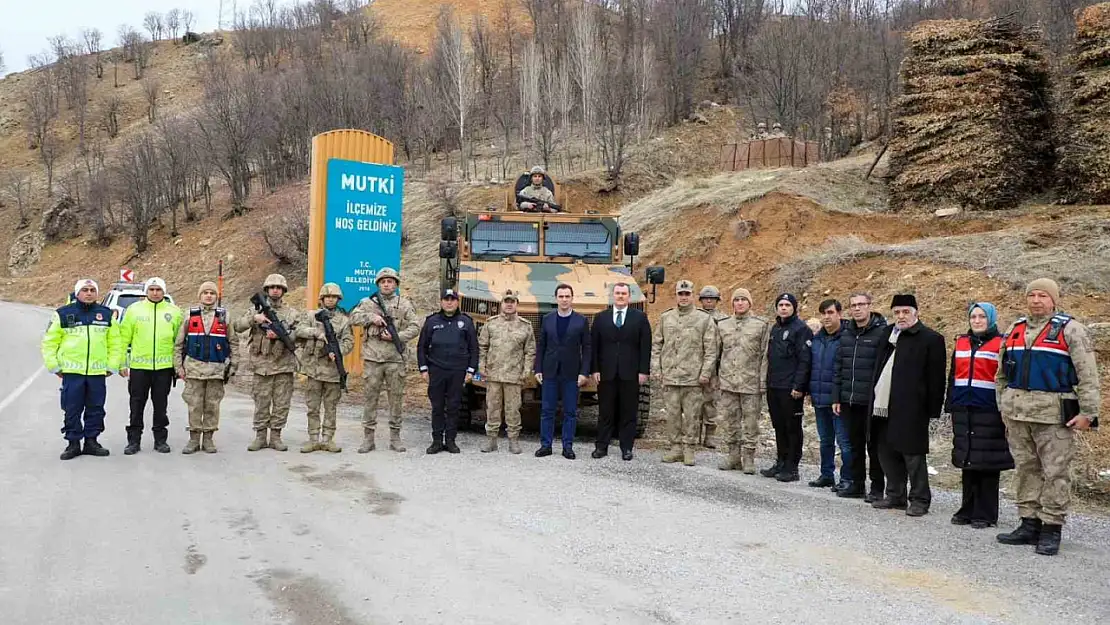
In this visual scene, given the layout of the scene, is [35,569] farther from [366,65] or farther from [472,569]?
[366,65]

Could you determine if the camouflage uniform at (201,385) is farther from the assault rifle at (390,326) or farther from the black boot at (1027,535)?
the black boot at (1027,535)

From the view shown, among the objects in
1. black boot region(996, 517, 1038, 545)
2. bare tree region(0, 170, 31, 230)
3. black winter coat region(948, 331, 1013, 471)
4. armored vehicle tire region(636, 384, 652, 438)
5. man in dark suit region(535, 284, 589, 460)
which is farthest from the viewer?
bare tree region(0, 170, 31, 230)

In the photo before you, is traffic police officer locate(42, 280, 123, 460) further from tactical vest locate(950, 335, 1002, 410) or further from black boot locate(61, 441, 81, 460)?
tactical vest locate(950, 335, 1002, 410)

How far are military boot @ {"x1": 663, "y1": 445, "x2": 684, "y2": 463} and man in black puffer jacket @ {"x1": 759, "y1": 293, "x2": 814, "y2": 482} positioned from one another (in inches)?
35.3

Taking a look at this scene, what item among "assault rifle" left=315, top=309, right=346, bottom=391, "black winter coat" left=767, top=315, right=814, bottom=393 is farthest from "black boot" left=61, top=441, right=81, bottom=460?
"black winter coat" left=767, top=315, right=814, bottom=393

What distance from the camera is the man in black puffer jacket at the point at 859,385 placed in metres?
7.61

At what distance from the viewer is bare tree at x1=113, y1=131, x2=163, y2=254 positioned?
4228 centimetres

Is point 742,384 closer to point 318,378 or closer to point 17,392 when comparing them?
point 318,378

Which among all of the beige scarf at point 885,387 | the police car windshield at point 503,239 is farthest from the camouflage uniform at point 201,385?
the beige scarf at point 885,387

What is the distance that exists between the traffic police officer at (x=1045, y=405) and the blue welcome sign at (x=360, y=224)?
10.5 metres

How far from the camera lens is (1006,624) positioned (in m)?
4.50

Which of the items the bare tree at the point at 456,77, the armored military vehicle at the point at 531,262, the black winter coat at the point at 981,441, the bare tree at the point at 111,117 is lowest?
the black winter coat at the point at 981,441

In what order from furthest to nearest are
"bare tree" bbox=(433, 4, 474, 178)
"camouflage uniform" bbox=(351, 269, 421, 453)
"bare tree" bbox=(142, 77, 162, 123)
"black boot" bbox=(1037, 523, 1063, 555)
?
"bare tree" bbox=(142, 77, 162, 123)
"bare tree" bbox=(433, 4, 474, 178)
"camouflage uniform" bbox=(351, 269, 421, 453)
"black boot" bbox=(1037, 523, 1063, 555)

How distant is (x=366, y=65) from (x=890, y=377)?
47.6 metres
